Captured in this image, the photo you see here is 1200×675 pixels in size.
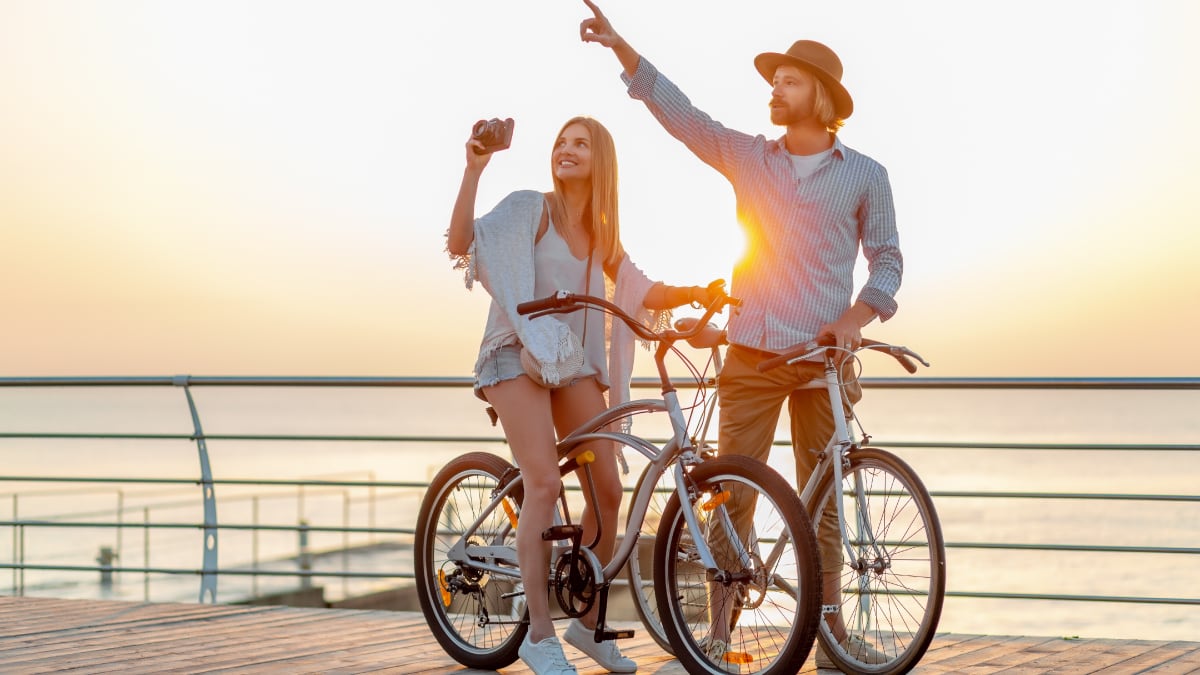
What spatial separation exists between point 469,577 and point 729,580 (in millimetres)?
939

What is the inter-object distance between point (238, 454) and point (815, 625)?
42.6m

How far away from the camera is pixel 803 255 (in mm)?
3703

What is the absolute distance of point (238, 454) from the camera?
44.1 m

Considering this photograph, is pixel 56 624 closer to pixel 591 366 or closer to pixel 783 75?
pixel 591 366

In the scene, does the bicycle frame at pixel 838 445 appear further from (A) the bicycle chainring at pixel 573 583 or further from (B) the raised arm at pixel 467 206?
(B) the raised arm at pixel 467 206

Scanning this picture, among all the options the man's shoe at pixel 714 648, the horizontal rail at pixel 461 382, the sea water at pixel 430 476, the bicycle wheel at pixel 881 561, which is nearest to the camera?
the bicycle wheel at pixel 881 561

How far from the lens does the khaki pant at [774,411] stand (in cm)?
369

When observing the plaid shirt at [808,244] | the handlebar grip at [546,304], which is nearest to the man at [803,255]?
the plaid shirt at [808,244]

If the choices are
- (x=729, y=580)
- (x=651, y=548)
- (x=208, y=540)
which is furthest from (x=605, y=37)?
(x=208, y=540)

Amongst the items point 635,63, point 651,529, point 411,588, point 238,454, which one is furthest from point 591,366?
point 238,454

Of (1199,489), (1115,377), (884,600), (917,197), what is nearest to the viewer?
(884,600)

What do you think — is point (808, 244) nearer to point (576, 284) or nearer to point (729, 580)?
point (576, 284)

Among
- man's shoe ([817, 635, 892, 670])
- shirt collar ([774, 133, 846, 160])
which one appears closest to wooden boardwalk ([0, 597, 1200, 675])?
man's shoe ([817, 635, 892, 670])

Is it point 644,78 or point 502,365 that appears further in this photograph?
point 644,78
